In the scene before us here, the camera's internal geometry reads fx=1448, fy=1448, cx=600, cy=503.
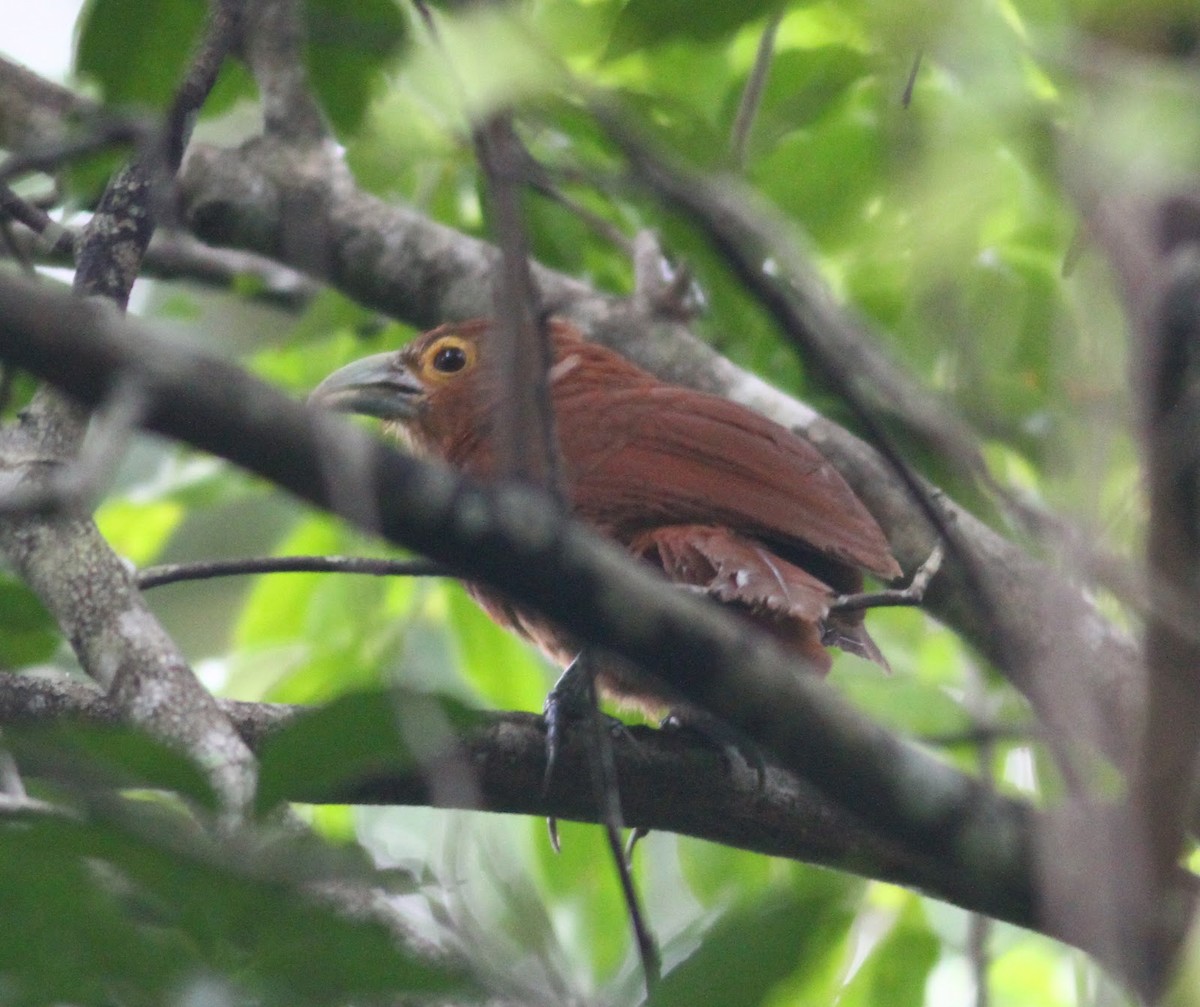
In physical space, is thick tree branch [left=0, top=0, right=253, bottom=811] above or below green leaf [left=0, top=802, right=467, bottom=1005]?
above

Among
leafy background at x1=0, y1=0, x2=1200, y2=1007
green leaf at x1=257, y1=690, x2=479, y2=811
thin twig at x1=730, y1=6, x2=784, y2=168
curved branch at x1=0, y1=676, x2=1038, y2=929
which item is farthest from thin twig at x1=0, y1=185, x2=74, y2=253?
green leaf at x1=257, y1=690, x2=479, y2=811

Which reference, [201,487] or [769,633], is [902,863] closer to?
[769,633]

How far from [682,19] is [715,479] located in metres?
1.35

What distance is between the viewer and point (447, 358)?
429 centimetres

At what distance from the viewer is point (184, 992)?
1.20 metres

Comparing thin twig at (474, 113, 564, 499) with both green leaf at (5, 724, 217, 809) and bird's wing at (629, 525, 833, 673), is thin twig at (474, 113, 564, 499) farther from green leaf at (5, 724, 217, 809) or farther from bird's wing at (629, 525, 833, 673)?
bird's wing at (629, 525, 833, 673)

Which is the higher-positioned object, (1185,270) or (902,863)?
(1185,270)

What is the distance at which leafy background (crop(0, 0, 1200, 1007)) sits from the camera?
1.18 m

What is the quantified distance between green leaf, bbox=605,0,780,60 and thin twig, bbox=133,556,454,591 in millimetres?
948

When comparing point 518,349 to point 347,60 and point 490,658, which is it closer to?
point 347,60

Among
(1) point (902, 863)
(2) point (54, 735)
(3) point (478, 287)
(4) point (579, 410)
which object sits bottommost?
(2) point (54, 735)

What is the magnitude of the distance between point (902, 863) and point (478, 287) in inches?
92.0

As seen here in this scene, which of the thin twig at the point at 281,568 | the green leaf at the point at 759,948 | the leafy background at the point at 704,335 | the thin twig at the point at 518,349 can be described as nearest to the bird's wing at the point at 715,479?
the leafy background at the point at 704,335

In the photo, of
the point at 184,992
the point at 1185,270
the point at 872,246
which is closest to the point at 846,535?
the point at 872,246
